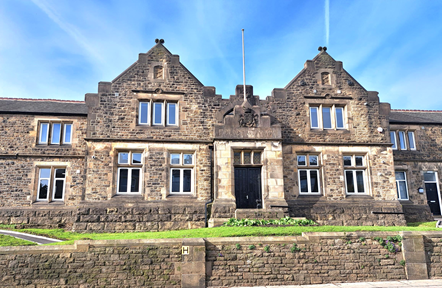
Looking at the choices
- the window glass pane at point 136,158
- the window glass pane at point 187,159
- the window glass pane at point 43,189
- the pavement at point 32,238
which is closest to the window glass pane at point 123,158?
the window glass pane at point 136,158

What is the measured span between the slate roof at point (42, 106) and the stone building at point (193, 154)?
15 centimetres

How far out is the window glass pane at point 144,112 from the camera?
1802 cm

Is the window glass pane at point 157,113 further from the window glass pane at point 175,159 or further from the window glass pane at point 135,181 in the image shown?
the window glass pane at point 135,181

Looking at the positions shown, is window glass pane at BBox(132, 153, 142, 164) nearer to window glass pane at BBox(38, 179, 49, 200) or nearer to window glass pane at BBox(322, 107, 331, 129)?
window glass pane at BBox(38, 179, 49, 200)

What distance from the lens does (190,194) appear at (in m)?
17.4

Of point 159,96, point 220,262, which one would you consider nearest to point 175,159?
point 159,96

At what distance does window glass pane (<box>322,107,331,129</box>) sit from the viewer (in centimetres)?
1902

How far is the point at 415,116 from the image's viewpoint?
2348 cm

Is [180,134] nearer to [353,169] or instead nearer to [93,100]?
[93,100]

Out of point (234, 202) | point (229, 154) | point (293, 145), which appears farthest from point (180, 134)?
point (293, 145)

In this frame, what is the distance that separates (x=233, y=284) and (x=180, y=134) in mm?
9003

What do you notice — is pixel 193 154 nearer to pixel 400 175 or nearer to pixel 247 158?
pixel 247 158

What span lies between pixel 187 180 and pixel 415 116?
1644 centimetres

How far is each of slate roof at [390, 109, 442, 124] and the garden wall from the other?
12215 millimetres
